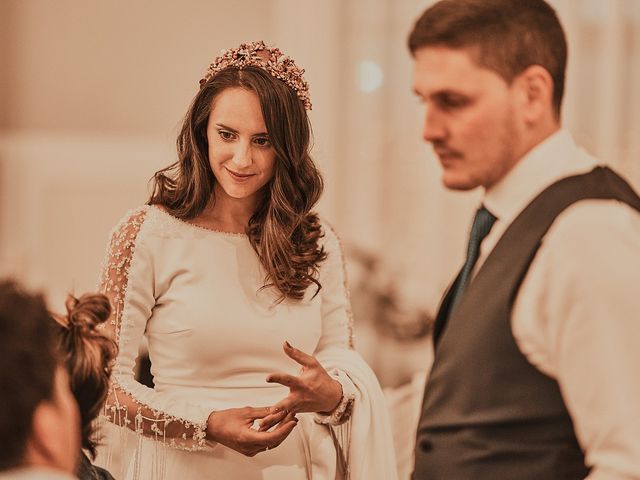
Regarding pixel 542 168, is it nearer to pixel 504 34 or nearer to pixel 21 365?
pixel 504 34

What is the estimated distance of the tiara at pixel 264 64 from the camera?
1.91 meters

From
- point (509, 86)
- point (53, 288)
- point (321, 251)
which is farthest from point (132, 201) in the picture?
point (509, 86)

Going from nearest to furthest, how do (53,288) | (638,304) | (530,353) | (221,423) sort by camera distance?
(638,304) → (530,353) → (221,423) → (53,288)

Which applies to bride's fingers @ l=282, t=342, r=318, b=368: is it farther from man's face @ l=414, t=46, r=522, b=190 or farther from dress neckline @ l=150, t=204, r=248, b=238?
man's face @ l=414, t=46, r=522, b=190

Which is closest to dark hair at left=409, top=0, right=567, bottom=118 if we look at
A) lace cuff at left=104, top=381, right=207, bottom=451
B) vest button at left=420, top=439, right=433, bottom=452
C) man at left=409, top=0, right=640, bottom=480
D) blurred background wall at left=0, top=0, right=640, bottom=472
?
man at left=409, top=0, right=640, bottom=480

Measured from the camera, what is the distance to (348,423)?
195cm

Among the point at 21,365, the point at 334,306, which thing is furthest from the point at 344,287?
the point at 21,365

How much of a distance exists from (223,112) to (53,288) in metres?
2.42

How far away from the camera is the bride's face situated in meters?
1.84

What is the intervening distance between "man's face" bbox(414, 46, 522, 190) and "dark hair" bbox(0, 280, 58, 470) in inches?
25.3

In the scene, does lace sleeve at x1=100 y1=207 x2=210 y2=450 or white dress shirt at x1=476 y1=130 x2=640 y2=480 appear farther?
lace sleeve at x1=100 y1=207 x2=210 y2=450

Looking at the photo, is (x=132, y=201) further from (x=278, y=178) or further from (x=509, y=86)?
A: (x=509, y=86)

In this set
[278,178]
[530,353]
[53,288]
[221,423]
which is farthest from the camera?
[53,288]

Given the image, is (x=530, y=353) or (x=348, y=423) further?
(x=348, y=423)
